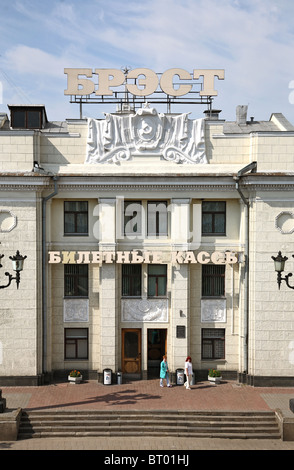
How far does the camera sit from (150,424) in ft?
64.6

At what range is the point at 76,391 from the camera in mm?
22781

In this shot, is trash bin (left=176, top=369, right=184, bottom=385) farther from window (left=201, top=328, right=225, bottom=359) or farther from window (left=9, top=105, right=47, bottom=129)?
window (left=9, top=105, right=47, bottom=129)

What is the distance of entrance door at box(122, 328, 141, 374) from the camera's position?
80.8ft

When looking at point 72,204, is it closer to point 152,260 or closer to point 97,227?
point 97,227

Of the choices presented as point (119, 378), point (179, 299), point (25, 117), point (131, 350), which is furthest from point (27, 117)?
point (119, 378)

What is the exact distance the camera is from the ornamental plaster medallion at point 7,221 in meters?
23.2

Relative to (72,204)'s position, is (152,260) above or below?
below

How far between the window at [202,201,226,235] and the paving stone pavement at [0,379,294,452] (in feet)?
25.3

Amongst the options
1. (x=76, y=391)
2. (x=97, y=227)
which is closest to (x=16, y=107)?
(x=97, y=227)

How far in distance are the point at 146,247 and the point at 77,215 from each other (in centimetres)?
390
